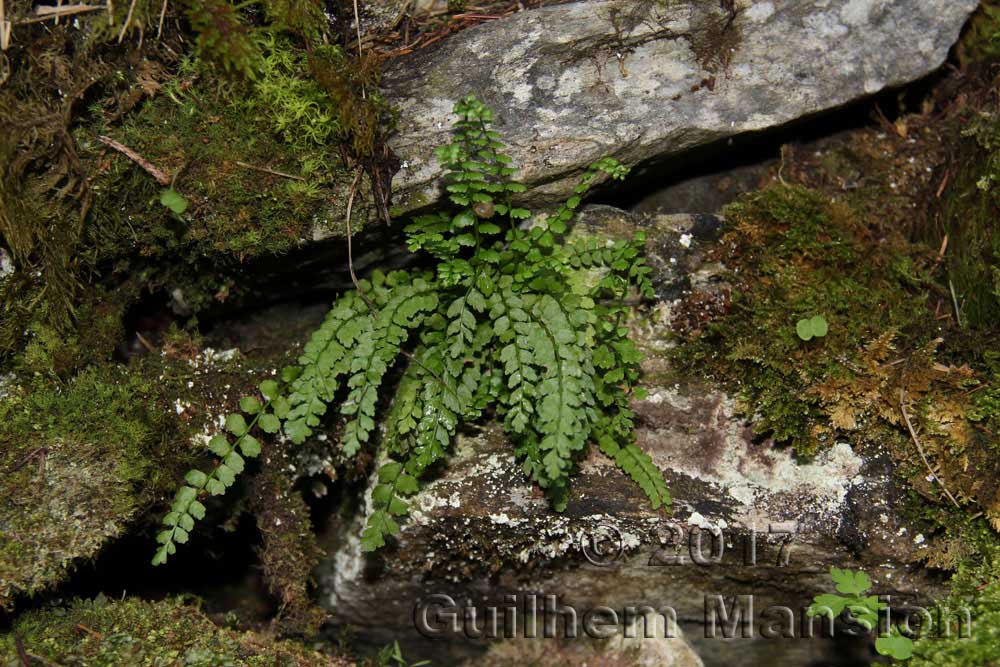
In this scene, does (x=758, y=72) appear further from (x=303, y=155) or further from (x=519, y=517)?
(x=519, y=517)

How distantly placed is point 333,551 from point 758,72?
3757mm

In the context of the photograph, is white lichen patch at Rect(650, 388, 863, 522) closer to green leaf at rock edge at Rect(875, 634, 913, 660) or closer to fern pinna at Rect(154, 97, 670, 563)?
fern pinna at Rect(154, 97, 670, 563)

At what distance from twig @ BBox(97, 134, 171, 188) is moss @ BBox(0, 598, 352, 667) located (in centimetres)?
212

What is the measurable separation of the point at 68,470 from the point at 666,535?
297cm

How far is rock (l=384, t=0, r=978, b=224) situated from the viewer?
390cm

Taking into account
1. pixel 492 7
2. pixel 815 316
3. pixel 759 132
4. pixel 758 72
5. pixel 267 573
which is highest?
pixel 492 7

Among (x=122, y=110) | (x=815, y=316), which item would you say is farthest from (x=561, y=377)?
(x=122, y=110)

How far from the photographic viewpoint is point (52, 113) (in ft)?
11.4

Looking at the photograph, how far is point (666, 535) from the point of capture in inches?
154

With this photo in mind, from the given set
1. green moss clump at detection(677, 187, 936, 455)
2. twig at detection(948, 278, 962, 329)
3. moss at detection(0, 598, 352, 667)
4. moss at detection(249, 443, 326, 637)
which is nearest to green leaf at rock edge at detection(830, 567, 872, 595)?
green moss clump at detection(677, 187, 936, 455)

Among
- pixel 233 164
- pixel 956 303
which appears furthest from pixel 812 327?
pixel 233 164

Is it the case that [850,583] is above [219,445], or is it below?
below

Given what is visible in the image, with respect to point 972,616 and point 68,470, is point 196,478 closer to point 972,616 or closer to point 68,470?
point 68,470

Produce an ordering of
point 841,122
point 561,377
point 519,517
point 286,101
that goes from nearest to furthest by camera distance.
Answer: point 561,377 → point 286,101 → point 519,517 → point 841,122
